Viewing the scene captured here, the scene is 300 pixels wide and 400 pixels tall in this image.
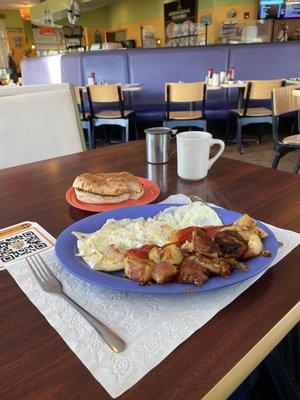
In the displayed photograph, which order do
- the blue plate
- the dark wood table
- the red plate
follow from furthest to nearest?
the red plate < the blue plate < the dark wood table

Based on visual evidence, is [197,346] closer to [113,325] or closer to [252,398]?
[113,325]

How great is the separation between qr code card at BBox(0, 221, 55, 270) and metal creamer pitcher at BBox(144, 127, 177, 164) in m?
0.48

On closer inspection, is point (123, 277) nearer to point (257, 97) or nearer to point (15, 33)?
point (257, 97)

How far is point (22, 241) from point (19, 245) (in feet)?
0.04

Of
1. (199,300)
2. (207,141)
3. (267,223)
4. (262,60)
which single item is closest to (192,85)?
(262,60)

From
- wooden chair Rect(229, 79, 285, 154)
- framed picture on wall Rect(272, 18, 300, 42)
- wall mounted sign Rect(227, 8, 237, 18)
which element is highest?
wall mounted sign Rect(227, 8, 237, 18)

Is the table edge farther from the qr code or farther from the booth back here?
the booth back

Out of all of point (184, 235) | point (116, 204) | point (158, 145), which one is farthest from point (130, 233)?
point (158, 145)

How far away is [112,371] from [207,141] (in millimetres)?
648

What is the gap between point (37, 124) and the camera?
1.45 metres

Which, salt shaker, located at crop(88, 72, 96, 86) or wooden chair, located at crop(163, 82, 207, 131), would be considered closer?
wooden chair, located at crop(163, 82, 207, 131)

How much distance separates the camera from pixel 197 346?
15.0 inches

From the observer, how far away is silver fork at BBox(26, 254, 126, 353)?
390 millimetres

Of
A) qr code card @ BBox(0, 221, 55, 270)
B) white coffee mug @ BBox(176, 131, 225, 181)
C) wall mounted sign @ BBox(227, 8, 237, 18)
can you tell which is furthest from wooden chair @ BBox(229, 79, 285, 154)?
wall mounted sign @ BBox(227, 8, 237, 18)
